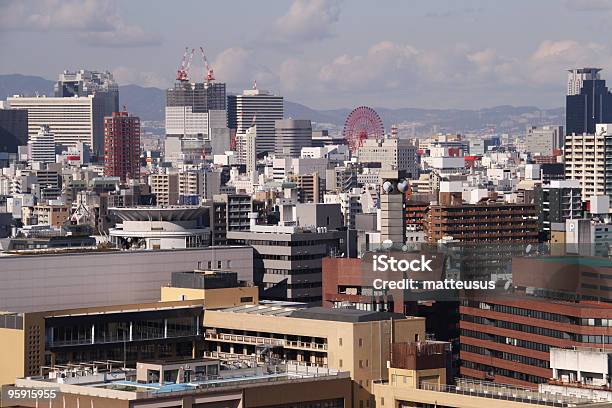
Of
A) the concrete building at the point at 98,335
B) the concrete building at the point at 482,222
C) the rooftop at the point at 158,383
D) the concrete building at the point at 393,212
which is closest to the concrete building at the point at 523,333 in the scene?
the concrete building at the point at 98,335

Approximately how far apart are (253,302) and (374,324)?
9.01 meters

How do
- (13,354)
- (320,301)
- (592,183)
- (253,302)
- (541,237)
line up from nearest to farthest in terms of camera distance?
(13,354) → (253,302) → (320,301) → (541,237) → (592,183)

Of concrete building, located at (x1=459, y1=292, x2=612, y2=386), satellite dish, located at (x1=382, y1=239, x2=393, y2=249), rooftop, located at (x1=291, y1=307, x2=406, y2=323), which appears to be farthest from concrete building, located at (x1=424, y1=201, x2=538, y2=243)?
rooftop, located at (x1=291, y1=307, x2=406, y2=323)

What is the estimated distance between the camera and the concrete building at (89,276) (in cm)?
5225

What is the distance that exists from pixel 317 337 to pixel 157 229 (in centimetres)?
2402

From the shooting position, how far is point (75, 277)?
175 ft

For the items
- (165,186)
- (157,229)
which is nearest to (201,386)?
(157,229)

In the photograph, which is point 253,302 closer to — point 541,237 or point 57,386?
point 57,386

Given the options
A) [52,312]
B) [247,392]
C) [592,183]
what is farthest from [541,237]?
[247,392]

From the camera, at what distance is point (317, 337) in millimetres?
43906

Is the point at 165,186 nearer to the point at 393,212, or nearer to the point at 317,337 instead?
the point at 393,212

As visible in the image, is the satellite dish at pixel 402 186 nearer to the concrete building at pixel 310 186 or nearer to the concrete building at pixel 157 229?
the concrete building at pixel 157 229

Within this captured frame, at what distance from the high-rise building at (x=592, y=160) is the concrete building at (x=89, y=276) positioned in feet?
292

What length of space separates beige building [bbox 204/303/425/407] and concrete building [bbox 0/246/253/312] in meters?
6.12
